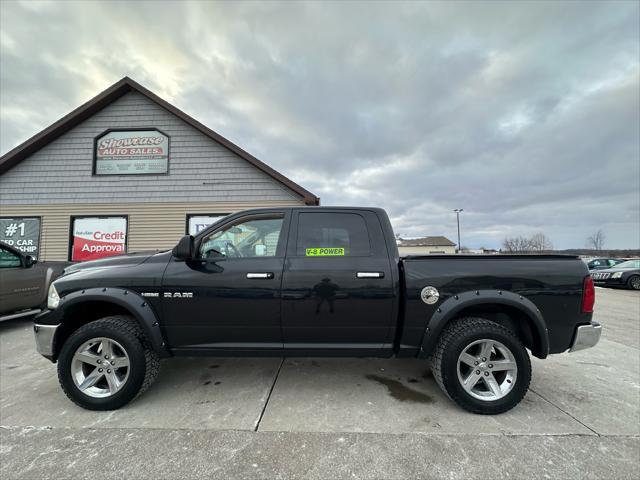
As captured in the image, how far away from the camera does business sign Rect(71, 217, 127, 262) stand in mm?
8828

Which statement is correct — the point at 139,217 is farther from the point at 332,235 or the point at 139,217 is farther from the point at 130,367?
the point at 332,235

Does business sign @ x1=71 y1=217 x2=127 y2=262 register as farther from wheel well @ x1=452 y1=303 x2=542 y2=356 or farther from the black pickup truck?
wheel well @ x1=452 y1=303 x2=542 y2=356

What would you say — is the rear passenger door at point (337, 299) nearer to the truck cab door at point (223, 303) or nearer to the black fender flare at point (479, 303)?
the truck cab door at point (223, 303)

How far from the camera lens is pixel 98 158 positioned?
9.12 metres

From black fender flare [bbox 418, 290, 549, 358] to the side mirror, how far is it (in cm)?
232

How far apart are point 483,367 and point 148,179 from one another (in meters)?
9.93

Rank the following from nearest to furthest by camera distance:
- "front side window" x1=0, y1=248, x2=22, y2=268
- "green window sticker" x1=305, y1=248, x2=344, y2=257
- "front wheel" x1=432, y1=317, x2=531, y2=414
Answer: "front wheel" x1=432, y1=317, x2=531, y2=414, "green window sticker" x1=305, y1=248, x2=344, y2=257, "front side window" x1=0, y1=248, x2=22, y2=268

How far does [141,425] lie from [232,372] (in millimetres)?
1069

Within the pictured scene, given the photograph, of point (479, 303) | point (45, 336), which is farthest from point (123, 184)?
point (479, 303)

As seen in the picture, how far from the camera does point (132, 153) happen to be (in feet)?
29.8

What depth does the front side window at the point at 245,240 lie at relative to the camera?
2815 mm

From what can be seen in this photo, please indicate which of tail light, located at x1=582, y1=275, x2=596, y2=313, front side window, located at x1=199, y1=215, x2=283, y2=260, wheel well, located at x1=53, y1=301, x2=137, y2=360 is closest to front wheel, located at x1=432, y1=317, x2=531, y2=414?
tail light, located at x1=582, y1=275, x2=596, y2=313

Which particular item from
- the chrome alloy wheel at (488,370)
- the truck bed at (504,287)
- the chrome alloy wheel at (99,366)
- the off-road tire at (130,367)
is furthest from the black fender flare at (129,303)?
the chrome alloy wheel at (488,370)

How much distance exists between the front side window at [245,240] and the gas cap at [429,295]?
145 cm
